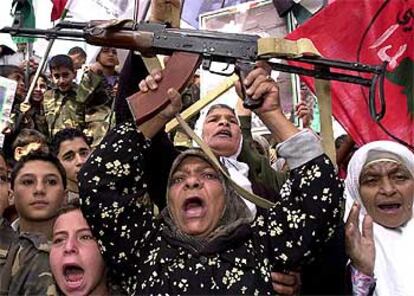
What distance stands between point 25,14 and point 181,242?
4078 millimetres

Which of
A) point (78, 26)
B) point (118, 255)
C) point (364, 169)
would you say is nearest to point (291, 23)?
point (364, 169)

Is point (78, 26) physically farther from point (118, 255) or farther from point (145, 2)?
point (145, 2)

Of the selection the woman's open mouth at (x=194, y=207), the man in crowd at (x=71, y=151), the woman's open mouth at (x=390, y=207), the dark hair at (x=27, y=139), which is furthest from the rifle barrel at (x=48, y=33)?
the dark hair at (x=27, y=139)

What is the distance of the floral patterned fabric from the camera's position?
2.58 meters

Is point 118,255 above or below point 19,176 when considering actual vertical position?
below

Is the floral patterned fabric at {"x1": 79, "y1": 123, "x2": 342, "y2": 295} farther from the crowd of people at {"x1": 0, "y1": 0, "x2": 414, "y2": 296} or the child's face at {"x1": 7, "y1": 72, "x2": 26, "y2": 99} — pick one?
the child's face at {"x1": 7, "y1": 72, "x2": 26, "y2": 99}

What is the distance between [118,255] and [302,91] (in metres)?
2.48

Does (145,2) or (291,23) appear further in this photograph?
(291,23)

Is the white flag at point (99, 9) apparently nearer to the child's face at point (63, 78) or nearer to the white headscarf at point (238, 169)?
the child's face at point (63, 78)

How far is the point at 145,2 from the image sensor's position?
4645mm

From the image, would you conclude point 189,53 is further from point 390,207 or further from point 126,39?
point 390,207

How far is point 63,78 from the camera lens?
20.1 feet

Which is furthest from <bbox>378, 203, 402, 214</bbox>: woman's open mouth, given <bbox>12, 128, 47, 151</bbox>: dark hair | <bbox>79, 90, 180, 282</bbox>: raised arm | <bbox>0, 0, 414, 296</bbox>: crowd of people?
<bbox>12, 128, 47, 151</bbox>: dark hair

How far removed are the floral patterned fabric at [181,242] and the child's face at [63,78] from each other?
3.40 meters
